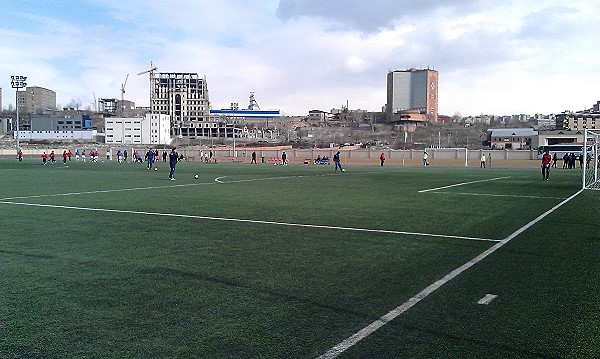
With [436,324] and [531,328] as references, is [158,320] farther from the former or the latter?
[531,328]

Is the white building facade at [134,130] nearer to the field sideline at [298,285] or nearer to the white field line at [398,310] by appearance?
the field sideline at [298,285]

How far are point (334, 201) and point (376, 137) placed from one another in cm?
15004

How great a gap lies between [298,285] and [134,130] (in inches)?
6021

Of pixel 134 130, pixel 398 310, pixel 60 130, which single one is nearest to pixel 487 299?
pixel 398 310

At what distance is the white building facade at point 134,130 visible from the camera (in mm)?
148750

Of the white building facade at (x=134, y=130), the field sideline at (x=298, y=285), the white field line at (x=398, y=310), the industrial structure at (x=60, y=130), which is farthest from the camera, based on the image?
the industrial structure at (x=60, y=130)

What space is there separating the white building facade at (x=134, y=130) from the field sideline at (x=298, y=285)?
142 metres

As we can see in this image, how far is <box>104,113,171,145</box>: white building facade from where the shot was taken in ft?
488

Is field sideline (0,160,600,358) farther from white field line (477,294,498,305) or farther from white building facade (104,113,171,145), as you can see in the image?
white building facade (104,113,171,145)

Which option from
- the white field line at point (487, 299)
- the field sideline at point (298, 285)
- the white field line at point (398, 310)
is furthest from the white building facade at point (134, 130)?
the white field line at point (487, 299)

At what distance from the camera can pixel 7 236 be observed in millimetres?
10391

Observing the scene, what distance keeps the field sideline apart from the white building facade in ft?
464

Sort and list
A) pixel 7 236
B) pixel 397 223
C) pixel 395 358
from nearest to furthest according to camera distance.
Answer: pixel 395 358
pixel 7 236
pixel 397 223

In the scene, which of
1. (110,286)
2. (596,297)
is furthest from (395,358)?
(110,286)
